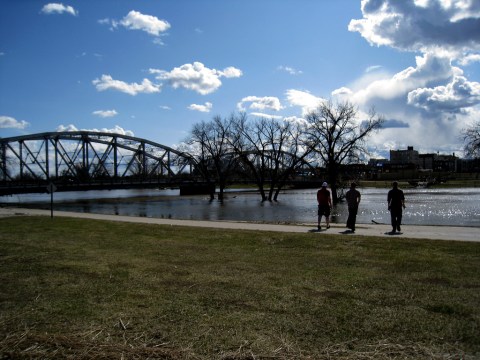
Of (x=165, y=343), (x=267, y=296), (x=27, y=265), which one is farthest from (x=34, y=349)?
(x=27, y=265)

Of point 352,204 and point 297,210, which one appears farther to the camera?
point 297,210

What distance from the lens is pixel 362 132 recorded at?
148 feet

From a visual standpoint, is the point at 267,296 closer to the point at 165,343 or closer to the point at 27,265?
the point at 165,343

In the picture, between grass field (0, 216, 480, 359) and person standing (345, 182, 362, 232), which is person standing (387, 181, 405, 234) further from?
grass field (0, 216, 480, 359)

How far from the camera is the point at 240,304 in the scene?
5.39 m

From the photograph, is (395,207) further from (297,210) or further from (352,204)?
(297,210)

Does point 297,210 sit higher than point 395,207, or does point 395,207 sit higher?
point 395,207

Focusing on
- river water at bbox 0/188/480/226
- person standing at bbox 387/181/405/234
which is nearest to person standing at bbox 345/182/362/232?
person standing at bbox 387/181/405/234

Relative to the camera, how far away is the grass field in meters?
4.05

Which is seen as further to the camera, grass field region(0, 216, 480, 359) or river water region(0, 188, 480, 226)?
river water region(0, 188, 480, 226)

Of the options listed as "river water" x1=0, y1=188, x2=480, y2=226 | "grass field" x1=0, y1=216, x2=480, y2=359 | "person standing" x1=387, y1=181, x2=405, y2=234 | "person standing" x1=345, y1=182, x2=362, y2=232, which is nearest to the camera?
"grass field" x1=0, y1=216, x2=480, y2=359

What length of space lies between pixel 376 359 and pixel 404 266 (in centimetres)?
437

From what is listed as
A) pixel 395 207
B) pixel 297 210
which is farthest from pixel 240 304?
pixel 297 210

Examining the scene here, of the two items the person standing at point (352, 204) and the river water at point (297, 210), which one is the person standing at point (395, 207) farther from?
the river water at point (297, 210)
